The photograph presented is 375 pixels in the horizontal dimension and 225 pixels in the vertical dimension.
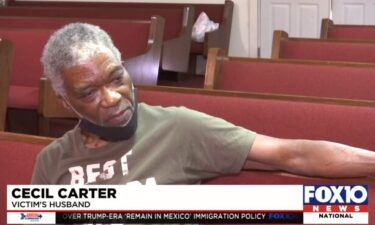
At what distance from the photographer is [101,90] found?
1365 millimetres

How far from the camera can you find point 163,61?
5309 mm

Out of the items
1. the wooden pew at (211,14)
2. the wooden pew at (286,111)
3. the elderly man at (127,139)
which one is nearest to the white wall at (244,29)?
the wooden pew at (211,14)

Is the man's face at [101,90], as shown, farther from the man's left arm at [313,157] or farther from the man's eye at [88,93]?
the man's left arm at [313,157]

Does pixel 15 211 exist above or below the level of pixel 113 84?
below

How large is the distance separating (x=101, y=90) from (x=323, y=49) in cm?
236

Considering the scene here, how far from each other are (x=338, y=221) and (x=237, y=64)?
59.4 inches

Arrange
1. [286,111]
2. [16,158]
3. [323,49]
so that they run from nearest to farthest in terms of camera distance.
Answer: [16,158] < [286,111] < [323,49]

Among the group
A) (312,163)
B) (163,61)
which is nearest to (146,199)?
(312,163)

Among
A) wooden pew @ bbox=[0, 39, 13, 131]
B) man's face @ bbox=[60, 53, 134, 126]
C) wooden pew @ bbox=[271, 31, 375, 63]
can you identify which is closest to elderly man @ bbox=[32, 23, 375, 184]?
man's face @ bbox=[60, 53, 134, 126]

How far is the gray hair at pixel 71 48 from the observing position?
135 cm

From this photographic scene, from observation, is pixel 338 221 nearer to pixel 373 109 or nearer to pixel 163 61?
pixel 373 109

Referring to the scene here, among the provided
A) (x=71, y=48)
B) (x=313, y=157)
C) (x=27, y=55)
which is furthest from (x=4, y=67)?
(x=313, y=157)

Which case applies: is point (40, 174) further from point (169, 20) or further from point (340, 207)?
point (169, 20)

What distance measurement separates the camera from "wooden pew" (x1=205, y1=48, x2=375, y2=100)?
100 inches
